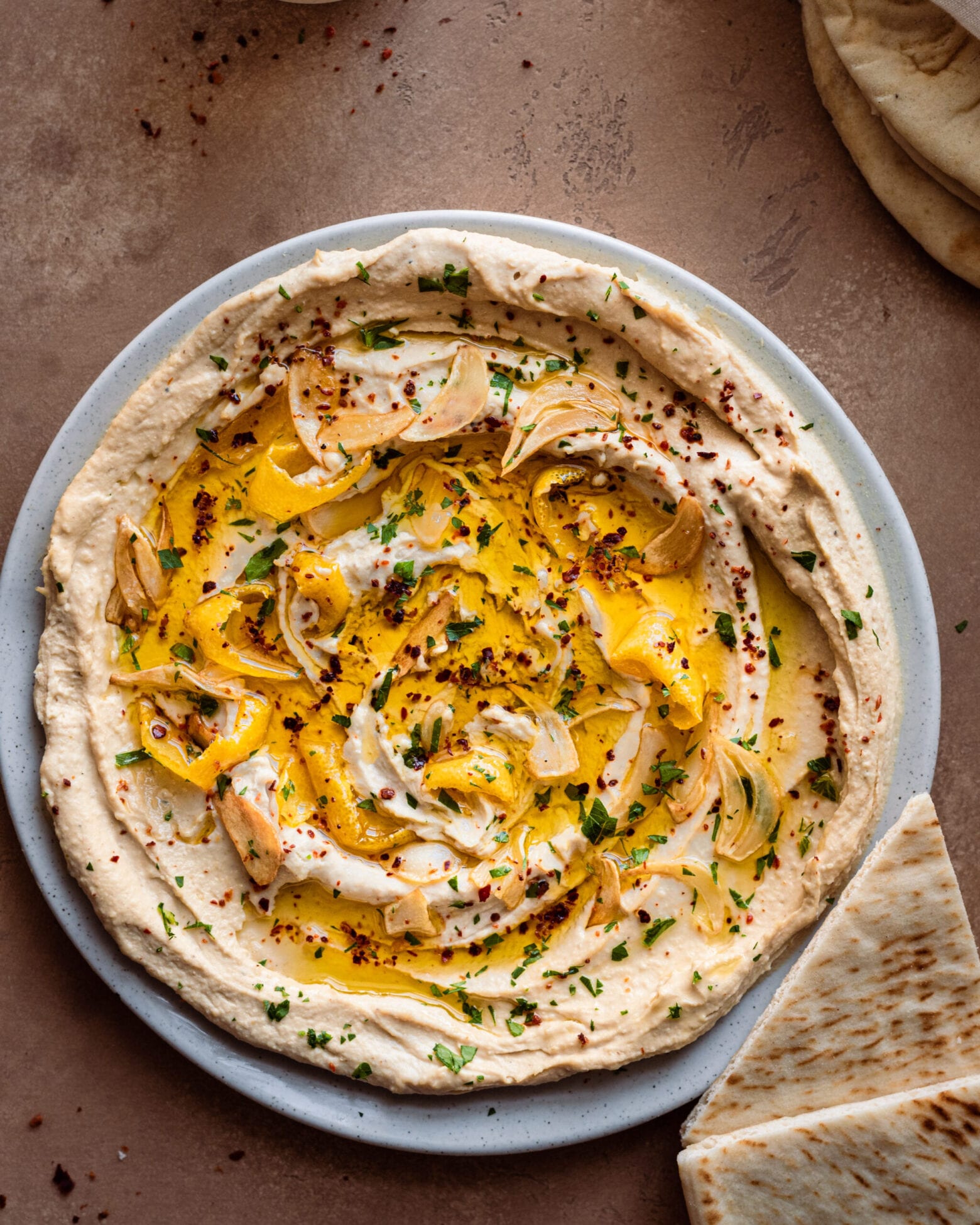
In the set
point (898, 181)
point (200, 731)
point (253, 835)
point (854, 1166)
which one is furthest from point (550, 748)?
point (898, 181)

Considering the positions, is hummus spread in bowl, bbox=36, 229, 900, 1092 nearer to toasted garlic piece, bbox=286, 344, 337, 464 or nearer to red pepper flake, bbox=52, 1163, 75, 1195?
toasted garlic piece, bbox=286, 344, 337, 464

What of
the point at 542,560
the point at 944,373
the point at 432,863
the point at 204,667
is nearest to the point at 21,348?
the point at 204,667

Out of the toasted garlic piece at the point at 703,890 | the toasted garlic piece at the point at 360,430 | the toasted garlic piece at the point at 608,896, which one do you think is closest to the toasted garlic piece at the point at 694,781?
the toasted garlic piece at the point at 703,890

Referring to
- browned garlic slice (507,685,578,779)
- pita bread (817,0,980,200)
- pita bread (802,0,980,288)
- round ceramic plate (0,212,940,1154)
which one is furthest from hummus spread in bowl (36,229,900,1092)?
pita bread (817,0,980,200)

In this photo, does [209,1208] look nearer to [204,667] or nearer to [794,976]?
[204,667]

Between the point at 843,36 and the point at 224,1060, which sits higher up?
the point at 843,36

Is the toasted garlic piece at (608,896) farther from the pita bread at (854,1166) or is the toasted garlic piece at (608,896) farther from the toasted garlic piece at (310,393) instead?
the toasted garlic piece at (310,393)

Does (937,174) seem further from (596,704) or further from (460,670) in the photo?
(460,670)
